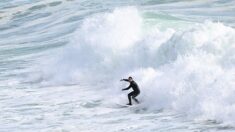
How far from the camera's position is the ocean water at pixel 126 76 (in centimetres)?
1548

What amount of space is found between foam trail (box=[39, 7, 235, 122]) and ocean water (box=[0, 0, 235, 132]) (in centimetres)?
3

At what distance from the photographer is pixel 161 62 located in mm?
21453

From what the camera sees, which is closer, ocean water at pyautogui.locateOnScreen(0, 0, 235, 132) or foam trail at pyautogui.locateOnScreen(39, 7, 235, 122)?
ocean water at pyautogui.locateOnScreen(0, 0, 235, 132)

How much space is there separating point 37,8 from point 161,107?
39.6 metres

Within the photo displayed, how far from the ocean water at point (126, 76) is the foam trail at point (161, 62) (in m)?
0.03

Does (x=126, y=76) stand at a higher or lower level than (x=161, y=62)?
lower

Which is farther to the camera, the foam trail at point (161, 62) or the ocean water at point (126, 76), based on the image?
the foam trail at point (161, 62)

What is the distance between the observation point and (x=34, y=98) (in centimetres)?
2080

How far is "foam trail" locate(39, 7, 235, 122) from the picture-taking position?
15.8 m

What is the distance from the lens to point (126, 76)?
72.3 feet

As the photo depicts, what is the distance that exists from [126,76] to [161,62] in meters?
1.45

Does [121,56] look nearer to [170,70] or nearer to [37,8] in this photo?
[170,70]

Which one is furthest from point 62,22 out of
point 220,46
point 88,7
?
point 220,46

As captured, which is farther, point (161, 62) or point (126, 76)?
point (126, 76)
